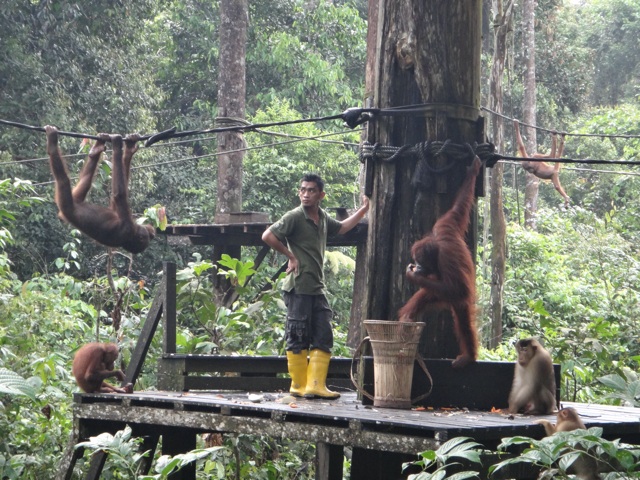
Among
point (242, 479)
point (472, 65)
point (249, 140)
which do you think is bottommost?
point (242, 479)

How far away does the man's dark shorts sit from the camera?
5.46 meters

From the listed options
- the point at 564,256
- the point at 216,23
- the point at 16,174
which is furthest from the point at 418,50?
the point at 216,23

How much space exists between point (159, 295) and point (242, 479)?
133 centimetres

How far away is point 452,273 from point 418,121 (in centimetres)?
80

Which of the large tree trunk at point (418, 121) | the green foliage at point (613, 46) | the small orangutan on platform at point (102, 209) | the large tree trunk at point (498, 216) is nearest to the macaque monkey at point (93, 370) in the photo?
the small orangutan on platform at point (102, 209)

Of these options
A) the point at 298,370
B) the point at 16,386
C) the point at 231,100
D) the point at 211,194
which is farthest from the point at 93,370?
the point at 211,194

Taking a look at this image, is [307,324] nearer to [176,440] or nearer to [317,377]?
[317,377]

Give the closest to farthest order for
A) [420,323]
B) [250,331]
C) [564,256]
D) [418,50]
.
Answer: [420,323], [418,50], [250,331], [564,256]

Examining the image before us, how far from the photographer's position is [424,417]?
412 centimetres

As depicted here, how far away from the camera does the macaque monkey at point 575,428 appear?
4.06 metres

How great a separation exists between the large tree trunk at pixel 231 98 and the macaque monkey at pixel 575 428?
774 cm

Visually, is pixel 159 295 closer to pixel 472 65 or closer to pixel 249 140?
pixel 472 65

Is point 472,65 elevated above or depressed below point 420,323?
above

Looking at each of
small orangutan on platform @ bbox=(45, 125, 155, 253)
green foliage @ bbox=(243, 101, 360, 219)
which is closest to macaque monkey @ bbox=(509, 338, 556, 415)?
small orangutan on platform @ bbox=(45, 125, 155, 253)
